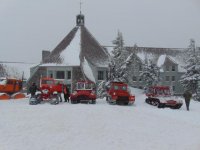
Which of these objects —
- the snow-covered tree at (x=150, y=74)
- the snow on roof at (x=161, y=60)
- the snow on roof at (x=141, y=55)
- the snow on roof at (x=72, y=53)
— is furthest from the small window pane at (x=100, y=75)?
the snow on roof at (x=161, y=60)

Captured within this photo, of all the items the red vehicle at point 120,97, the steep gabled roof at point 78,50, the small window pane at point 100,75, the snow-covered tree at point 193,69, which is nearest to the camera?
the red vehicle at point 120,97

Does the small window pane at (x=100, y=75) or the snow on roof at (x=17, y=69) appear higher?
the snow on roof at (x=17, y=69)

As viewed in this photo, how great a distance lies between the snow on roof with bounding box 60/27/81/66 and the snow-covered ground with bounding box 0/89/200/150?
92.8ft

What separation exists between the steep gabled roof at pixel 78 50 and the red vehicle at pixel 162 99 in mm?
21344

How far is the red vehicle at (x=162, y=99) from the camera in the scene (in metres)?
29.6

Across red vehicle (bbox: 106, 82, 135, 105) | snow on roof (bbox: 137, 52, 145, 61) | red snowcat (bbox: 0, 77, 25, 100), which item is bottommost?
red vehicle (bbox: 106, 82, 135, 105)

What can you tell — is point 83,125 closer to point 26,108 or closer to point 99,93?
point 26,108

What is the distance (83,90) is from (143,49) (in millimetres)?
51339

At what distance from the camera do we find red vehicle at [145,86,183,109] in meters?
29.6

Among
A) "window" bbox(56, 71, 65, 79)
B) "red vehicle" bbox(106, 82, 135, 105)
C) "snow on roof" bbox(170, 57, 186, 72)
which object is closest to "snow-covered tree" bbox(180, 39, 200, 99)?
"window" bbox(56, 71, 65, 79)

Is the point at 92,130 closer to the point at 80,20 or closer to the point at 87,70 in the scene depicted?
the point at 87,70

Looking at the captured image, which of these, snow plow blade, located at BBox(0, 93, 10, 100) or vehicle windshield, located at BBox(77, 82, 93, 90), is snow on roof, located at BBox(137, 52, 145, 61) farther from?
snow plow blade, located at BBox(0, 93, 10, 100)

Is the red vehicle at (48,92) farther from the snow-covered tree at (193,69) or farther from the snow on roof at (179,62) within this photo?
the snow on roof at (179,62)

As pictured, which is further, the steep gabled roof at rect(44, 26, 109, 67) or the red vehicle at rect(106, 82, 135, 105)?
the steep gabled roof at rect(44, 26, 109, 67)
